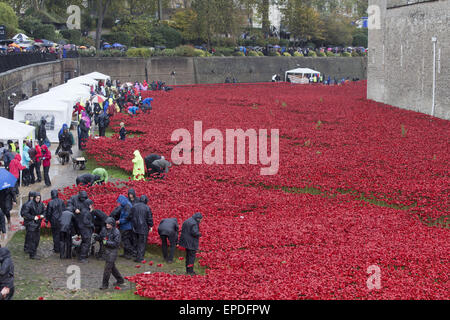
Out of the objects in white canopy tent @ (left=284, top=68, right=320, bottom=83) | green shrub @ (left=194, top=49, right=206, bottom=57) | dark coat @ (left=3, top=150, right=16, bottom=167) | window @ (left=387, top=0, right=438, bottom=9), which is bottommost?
dark coat @ (left=3, top=150, right=16, bottom=167)

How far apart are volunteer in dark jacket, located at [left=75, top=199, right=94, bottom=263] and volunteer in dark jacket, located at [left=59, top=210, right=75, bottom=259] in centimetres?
16

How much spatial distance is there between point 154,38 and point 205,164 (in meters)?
55.5

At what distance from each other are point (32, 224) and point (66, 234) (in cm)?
83

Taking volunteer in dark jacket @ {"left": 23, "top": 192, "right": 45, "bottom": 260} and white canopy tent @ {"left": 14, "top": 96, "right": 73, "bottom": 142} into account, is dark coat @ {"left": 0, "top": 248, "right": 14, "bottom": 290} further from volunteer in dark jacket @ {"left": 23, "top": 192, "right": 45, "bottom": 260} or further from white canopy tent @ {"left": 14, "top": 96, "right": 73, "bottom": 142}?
white canopy tent @ {"left": 14, "top": 96, "right": 73, "bottom": 142}

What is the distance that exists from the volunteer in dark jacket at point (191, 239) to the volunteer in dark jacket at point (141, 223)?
110cm

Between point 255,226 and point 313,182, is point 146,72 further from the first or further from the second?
point 255,226

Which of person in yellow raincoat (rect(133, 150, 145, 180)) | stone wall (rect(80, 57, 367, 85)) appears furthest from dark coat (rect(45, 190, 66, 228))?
stone wall (rect(80, 57, 367, 85))

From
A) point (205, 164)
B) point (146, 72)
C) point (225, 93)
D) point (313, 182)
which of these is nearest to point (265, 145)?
point (205, 164)

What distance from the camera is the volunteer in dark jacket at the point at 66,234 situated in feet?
47.5

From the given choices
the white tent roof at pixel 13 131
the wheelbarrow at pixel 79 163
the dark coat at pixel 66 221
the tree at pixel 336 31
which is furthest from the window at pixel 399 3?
the tree at pixel 336 31

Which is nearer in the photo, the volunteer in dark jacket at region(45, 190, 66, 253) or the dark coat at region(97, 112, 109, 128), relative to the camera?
the volunteer in dark jacket at region(45, 190, 66, 253)

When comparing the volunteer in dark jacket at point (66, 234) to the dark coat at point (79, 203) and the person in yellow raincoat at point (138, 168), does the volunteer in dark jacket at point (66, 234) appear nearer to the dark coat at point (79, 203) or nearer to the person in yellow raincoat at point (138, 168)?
the dark coat at point (79, 203)

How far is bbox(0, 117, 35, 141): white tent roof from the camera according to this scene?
21703mm
